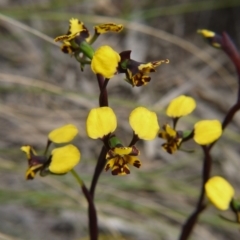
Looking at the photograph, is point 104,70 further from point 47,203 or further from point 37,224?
point 37,224

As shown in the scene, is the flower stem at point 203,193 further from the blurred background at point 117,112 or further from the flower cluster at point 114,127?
the blurred background at point 117,112

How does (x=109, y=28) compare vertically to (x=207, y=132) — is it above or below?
above

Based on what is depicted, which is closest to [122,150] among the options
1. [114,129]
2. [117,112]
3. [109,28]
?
[114,129]

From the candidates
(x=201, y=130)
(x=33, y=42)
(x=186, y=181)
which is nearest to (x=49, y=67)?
(x=33, y=42)

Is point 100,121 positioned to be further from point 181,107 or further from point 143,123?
point 181,107

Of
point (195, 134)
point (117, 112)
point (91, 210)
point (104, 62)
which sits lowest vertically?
point (117, 112)

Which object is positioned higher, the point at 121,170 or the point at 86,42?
the point at 86,42

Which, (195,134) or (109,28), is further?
(195,134)
